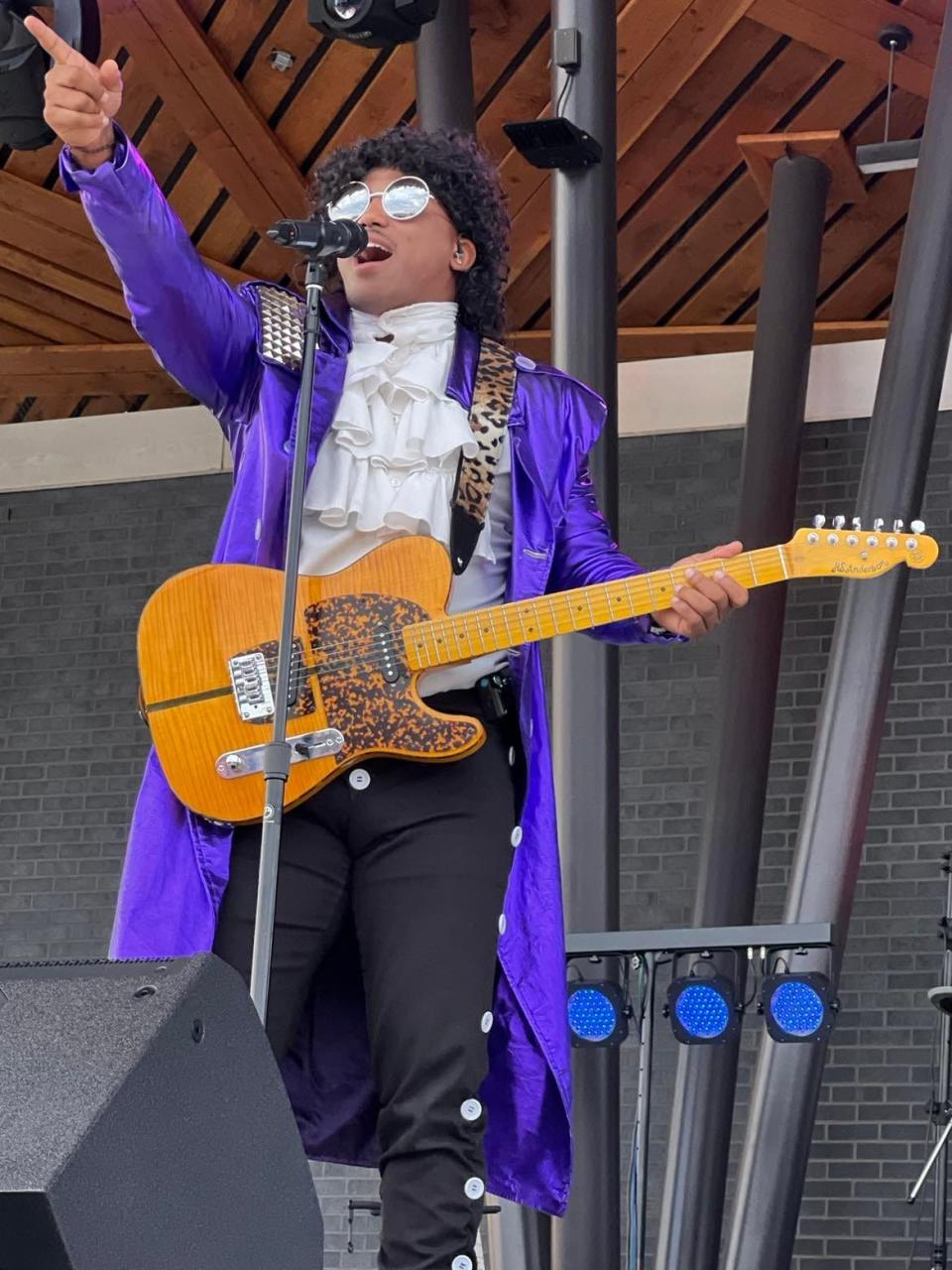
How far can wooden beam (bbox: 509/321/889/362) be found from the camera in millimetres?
8219

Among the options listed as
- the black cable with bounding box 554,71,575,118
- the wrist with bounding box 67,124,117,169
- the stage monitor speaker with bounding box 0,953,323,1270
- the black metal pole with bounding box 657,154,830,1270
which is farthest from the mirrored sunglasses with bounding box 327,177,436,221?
the black metal pole with bounding box 657,154,830,1270

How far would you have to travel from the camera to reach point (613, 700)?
5.16 m

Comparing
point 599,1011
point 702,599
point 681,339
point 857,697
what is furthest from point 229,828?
point 681,339

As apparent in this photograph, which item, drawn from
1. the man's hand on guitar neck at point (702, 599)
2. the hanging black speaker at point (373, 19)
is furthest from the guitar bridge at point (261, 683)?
the hanging black speaker at point (373, 19)

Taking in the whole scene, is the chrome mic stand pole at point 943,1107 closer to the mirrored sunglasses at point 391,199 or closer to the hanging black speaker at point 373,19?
the hanging black speaker at point 373,19

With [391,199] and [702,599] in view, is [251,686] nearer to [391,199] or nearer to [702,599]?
[702,599]

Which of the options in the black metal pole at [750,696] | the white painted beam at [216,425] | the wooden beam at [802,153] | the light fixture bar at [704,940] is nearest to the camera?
the light fixture bar at [704,940]

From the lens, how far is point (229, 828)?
235 cm

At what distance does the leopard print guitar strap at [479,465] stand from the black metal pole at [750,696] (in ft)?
11.8

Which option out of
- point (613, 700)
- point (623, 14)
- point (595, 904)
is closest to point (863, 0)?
point (623, 14)

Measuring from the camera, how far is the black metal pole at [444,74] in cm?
561

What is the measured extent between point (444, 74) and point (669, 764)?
3.22 meters

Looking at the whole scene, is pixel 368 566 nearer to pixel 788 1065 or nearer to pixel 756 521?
pixel 788 1065

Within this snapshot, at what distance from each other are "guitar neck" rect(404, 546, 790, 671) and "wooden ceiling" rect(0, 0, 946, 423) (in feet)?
15.4
